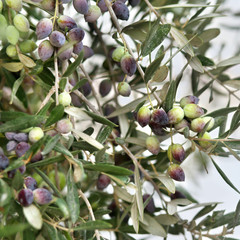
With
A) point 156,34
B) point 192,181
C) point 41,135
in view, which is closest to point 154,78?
point 156,34

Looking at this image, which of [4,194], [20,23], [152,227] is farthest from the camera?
[152,227]

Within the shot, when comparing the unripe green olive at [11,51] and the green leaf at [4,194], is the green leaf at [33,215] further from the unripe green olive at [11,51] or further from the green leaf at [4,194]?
the unripe green olive at [11,51]

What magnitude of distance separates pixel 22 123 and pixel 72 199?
0.09 metres

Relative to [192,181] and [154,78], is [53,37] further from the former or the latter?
[192,181]

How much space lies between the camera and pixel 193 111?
1.57 ft

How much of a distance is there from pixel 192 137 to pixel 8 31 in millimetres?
229

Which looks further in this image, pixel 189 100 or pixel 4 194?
pixel 189 100

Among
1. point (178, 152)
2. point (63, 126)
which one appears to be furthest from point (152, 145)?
point (63, 126)

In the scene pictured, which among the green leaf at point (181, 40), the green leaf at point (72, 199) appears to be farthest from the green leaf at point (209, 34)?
the green leaf at point (72, 199)

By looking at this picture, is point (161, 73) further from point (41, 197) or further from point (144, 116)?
point (41, 197)

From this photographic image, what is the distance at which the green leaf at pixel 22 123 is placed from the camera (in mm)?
415

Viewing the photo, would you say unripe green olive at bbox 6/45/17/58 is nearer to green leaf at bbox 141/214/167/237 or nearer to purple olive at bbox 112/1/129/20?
purple olive at bbox 112/1/129/20

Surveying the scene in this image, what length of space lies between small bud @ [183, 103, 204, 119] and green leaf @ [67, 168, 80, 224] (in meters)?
0.15

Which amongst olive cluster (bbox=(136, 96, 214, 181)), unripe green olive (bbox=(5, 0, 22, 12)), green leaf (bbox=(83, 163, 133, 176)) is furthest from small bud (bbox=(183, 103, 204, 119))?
unripe green olive (bbox=(5, 0, 22, 12))
